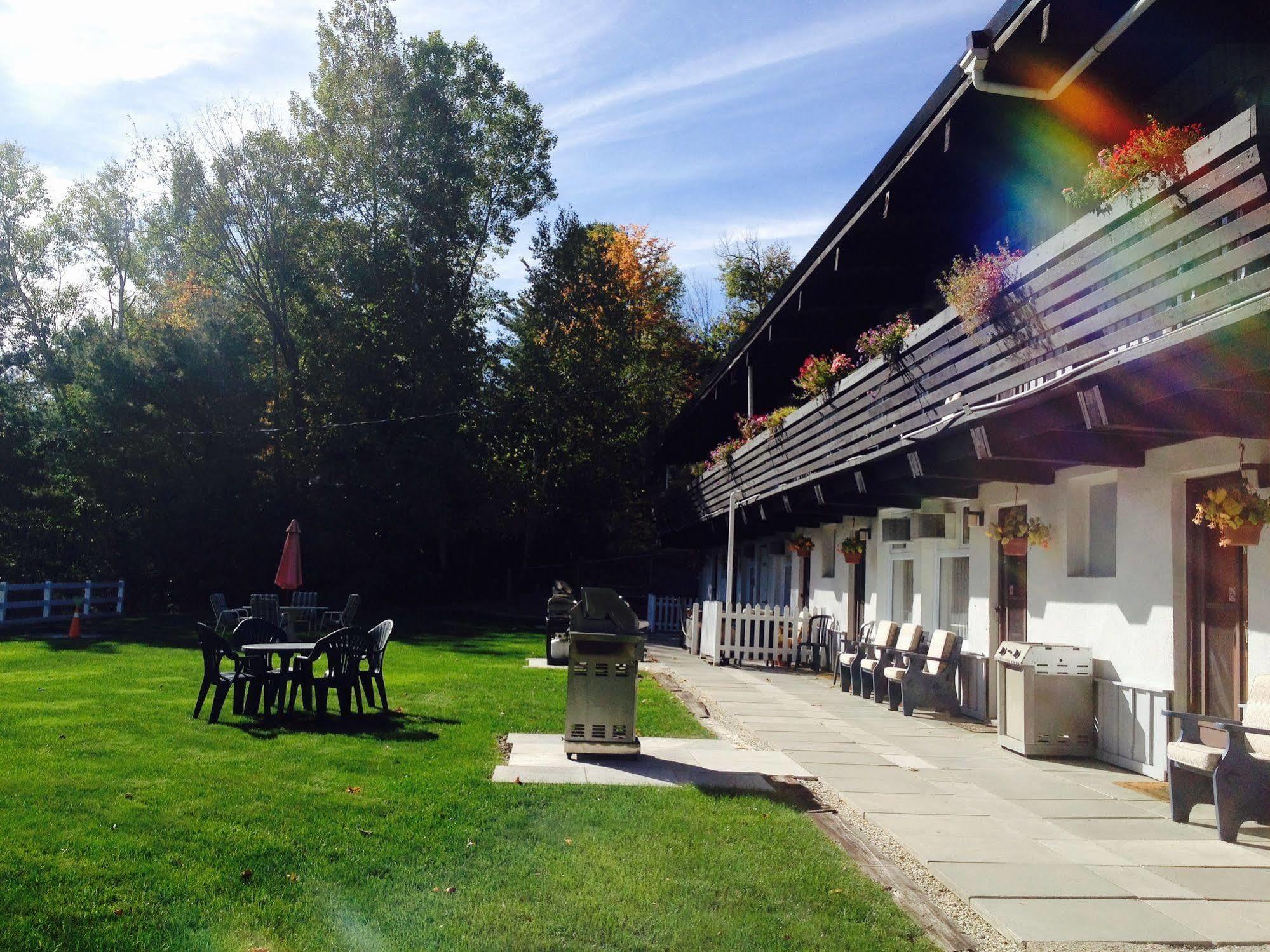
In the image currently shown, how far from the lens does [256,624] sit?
10281 millimetres

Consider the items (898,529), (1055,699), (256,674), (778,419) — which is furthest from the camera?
(778,419)

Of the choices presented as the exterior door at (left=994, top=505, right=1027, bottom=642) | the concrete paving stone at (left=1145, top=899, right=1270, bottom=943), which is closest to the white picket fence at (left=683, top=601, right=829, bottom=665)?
the exterior door at (left=994, top=505, right=1027, bottom=642)

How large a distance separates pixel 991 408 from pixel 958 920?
4.12 metres

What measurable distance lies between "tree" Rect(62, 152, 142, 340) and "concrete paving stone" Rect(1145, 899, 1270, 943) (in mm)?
39814

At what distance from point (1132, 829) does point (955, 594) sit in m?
6.54

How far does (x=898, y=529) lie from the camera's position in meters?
14.0

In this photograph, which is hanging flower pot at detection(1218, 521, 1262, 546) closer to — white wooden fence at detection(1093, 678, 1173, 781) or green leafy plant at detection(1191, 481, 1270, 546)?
green leafy plant at detection(1191, 481, 1270, 546)

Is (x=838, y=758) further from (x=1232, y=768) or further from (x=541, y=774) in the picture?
(x=1232, y=768)

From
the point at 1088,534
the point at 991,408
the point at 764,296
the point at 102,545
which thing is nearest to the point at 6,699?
the point at 991,408

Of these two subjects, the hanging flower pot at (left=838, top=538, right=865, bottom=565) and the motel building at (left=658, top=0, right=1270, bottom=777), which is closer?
the motel building at (left=658, top=0, right=1270, bottom=777)

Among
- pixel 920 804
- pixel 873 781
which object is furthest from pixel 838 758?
pixel 920 804

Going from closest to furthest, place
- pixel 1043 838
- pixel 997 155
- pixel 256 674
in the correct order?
pixel 1043 838 → pixel 256 674 → pixel 997 155

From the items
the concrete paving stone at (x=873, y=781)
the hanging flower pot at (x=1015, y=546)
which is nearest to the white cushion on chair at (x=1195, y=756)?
the concrete paving stone at (x=873, y=781)

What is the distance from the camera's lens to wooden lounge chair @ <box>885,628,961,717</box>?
1186cm
